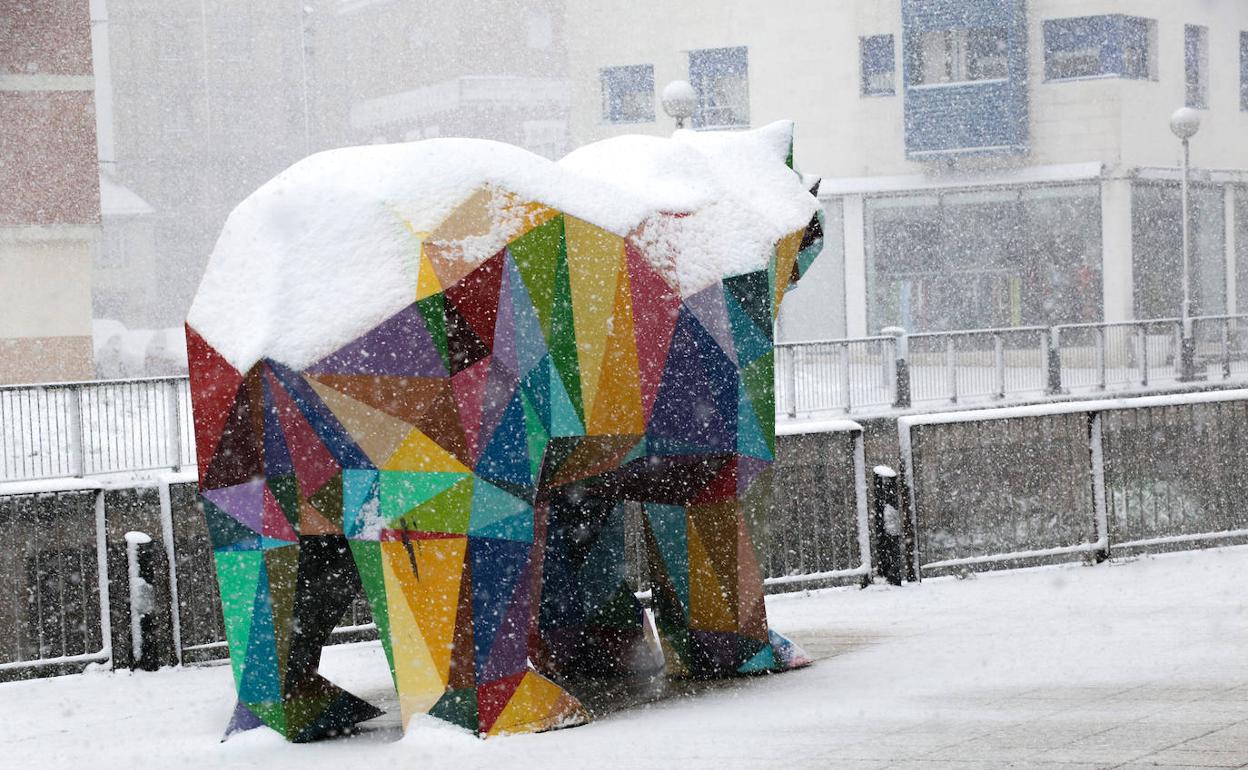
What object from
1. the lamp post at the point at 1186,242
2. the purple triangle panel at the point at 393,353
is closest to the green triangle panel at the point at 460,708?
the purple triangle panel at the point at 393,353

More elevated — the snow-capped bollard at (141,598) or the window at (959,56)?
the window at (959,56)

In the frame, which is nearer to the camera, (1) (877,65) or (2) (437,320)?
(2) (437,320)

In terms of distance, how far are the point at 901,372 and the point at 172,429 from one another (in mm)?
9526

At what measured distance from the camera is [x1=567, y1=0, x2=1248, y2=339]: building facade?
34.2 meters

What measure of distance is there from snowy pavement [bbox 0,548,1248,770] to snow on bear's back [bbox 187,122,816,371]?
1523mm

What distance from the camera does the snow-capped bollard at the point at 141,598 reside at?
31.3ft

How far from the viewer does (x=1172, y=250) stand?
35.4m

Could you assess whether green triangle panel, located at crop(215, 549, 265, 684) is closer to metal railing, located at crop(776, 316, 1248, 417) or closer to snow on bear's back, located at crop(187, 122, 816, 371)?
snow on bear's back, located at crop(187, 122, 816, 371)

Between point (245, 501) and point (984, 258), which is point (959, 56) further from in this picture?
point (245, 501)

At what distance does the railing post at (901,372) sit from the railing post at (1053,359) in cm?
234

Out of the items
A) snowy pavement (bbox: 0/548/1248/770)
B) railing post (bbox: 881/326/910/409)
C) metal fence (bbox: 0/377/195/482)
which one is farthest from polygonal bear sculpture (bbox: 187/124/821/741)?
railing post (bbox: 881/326/910/409)

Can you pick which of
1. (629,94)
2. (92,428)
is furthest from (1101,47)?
(92,428)

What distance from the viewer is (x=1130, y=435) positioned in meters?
12.1

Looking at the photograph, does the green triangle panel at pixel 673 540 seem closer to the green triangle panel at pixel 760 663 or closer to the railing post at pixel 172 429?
the green triangle panel at pixel 760 663
